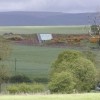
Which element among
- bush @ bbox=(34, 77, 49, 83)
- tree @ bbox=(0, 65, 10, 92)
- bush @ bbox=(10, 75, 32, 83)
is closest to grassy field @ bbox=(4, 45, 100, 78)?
bush @ bbox=(34, 77, 49, 83)

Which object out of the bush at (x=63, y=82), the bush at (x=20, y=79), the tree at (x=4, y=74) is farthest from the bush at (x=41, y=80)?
the bush at (x=63, y=82)

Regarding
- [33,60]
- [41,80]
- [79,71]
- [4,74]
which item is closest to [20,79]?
[41,80]

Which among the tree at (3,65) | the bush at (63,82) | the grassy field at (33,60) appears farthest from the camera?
the grassy field at (33,60)

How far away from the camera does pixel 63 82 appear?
3300cm

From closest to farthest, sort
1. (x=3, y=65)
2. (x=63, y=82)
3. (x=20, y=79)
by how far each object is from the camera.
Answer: (x=63, y=82), (x=3, y=65), (x=20, y=79)

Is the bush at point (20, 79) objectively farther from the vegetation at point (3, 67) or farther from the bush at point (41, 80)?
the vegetation at point (3, 67)

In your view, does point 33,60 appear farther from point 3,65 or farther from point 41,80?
point 3,65

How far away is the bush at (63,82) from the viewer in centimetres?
3288

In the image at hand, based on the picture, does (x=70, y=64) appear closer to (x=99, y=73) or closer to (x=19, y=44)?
(x=99, y=73)

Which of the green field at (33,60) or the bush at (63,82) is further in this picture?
the green field at (33,60)

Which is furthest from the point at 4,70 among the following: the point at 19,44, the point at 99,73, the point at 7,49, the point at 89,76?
the point at 19,44

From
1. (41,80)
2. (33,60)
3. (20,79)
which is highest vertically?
(33,60)

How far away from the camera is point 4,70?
45562mm

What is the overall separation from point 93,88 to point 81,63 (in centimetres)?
350
